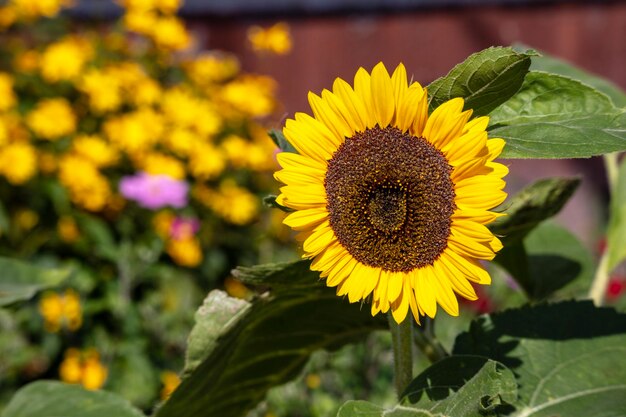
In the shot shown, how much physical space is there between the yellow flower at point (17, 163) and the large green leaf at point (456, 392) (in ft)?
9.14

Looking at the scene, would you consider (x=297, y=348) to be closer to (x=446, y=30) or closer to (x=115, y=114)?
(x=115, y=114)

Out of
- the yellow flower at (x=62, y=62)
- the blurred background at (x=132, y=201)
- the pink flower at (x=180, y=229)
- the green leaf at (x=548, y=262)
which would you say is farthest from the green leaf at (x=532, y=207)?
the yellow flower at (x=62, y=62)

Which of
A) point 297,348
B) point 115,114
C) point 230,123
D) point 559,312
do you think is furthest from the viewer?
point 230,123

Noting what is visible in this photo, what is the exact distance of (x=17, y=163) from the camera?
3449 millimetres

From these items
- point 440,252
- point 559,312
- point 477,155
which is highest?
point 477,155

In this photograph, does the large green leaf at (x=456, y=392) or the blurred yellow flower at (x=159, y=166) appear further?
the blurred yellow flower at (x=159, y=166)

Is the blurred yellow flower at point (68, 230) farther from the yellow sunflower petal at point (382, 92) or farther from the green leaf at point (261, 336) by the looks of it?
the yellow sunflower petal at point (382, 92)

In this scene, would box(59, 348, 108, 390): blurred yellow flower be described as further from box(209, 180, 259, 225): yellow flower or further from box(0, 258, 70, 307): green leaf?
box(0, 258, 70, 307): green leaf

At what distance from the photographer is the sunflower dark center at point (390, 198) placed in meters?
0.90

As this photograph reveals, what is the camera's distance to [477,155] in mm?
874

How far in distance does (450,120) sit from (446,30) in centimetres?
600

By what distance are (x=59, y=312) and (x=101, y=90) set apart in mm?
1020

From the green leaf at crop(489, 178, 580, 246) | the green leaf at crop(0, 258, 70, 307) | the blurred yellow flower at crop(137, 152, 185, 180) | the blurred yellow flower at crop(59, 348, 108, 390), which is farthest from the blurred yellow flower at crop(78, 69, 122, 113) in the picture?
the green leaf at crop(489, 178, 580, 246)

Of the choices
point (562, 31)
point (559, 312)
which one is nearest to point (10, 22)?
point (559, 312)
